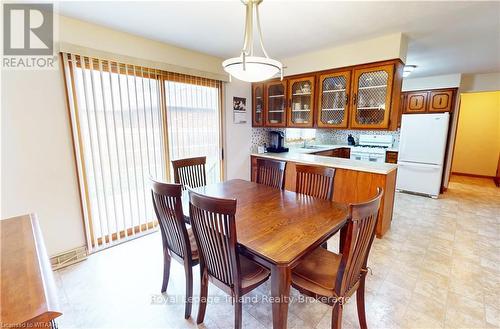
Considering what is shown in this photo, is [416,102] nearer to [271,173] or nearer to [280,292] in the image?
[271,173]

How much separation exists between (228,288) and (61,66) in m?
2.35

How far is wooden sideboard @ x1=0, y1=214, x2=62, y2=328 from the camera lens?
2.32 ft

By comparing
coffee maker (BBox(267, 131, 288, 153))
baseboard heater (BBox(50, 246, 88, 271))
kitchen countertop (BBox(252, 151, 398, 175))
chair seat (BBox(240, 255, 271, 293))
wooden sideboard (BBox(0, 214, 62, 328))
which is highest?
coffee maker (BBox(267, 131, 288, 153))

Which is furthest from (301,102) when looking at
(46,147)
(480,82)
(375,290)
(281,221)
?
(480,82)

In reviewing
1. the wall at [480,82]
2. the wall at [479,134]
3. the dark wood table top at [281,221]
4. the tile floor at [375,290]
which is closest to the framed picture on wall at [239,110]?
the dark wood table top at [281,221]

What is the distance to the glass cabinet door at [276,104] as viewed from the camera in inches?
142

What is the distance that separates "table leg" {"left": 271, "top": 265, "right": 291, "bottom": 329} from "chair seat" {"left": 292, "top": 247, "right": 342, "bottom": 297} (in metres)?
0.21

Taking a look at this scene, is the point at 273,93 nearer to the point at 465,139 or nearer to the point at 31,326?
the point at 31,326

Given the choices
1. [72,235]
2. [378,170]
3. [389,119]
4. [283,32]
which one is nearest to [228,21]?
[283,32]

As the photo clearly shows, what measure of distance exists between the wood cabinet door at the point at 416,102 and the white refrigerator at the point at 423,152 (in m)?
0.40

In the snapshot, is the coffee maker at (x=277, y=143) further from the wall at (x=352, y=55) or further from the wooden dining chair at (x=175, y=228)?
the wooden dining chair at (x=175, y=228)

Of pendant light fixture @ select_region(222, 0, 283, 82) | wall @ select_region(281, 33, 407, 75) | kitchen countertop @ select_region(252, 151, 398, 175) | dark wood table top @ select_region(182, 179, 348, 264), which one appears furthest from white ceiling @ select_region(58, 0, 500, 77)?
dark wood table top @ select_region(182, 179, 348, 264)

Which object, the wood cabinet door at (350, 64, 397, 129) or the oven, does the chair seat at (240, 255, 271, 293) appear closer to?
the wood cabinet door at (350, 64, 397, 129)

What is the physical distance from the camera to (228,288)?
4.47 feet
